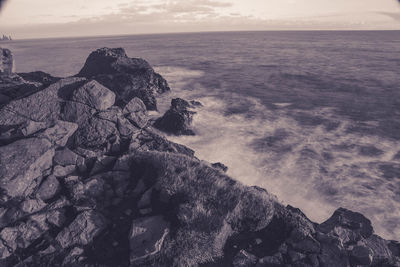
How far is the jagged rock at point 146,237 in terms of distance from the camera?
26.5 feet

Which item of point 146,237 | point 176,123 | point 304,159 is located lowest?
point 304,159

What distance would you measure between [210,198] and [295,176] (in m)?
8.20

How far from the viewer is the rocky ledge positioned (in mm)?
8180

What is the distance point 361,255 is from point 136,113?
14.2 m

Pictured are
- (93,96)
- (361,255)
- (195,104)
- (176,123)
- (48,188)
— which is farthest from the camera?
(195,104)

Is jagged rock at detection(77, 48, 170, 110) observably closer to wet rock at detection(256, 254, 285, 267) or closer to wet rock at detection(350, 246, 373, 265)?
wet rock at detection(256, 254, 285, 267)

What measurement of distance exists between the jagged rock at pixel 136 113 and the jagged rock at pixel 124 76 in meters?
8.14

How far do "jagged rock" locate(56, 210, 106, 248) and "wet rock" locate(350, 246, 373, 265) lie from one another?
27.4ft

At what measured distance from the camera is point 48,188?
34.5ft

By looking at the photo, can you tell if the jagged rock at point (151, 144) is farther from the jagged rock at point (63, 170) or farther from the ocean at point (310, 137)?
the ocean at point (310, 137)

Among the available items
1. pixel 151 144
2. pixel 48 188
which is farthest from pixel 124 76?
pixel 48 188

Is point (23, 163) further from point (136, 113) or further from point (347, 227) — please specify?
point (347, 227)

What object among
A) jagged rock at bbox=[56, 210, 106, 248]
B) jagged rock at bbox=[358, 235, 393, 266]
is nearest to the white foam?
jagged rock at bbox=[358, 235, 393, 266]

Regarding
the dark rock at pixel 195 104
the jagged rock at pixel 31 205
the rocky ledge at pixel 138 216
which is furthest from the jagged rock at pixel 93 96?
the dark rock at pixel 195 104
